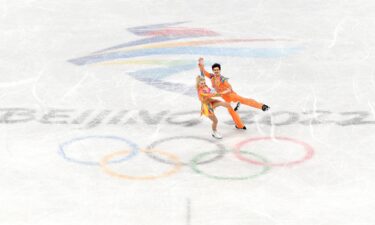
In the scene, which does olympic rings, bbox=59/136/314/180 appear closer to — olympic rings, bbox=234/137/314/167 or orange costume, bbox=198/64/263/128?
olympic rings, bbox=234/137/314/167

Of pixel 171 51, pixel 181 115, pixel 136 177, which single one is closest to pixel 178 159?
pixel 136 177

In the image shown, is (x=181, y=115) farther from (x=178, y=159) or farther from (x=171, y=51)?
(x=171, y=51)

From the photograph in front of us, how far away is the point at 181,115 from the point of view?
15656 mm

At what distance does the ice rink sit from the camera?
11312 millimetres

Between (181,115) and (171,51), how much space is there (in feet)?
18.0

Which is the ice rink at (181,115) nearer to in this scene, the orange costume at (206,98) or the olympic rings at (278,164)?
the olympic rings at (278,164)

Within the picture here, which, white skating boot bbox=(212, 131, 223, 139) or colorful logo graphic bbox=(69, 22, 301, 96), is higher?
colorful logo graphic bbox=(69, 22, 301, 96)

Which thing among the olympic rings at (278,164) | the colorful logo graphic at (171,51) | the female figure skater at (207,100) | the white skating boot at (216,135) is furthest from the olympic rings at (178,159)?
the colorful logo graphic at (171,51)

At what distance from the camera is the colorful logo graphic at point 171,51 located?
1911 centimetres

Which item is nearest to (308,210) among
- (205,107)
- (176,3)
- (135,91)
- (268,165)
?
(268,165)

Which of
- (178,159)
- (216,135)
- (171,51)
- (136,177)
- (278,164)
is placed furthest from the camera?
(171,51)

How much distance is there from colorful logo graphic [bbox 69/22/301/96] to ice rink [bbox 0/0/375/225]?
0.06m

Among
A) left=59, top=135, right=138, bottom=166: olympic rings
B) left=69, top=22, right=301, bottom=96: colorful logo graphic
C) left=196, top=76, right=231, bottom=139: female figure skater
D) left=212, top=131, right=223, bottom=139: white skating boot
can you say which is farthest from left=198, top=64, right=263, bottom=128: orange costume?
left=69, top=22, right=301, bottom=96: colorful logo graphic

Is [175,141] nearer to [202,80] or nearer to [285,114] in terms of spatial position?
[202,80]
